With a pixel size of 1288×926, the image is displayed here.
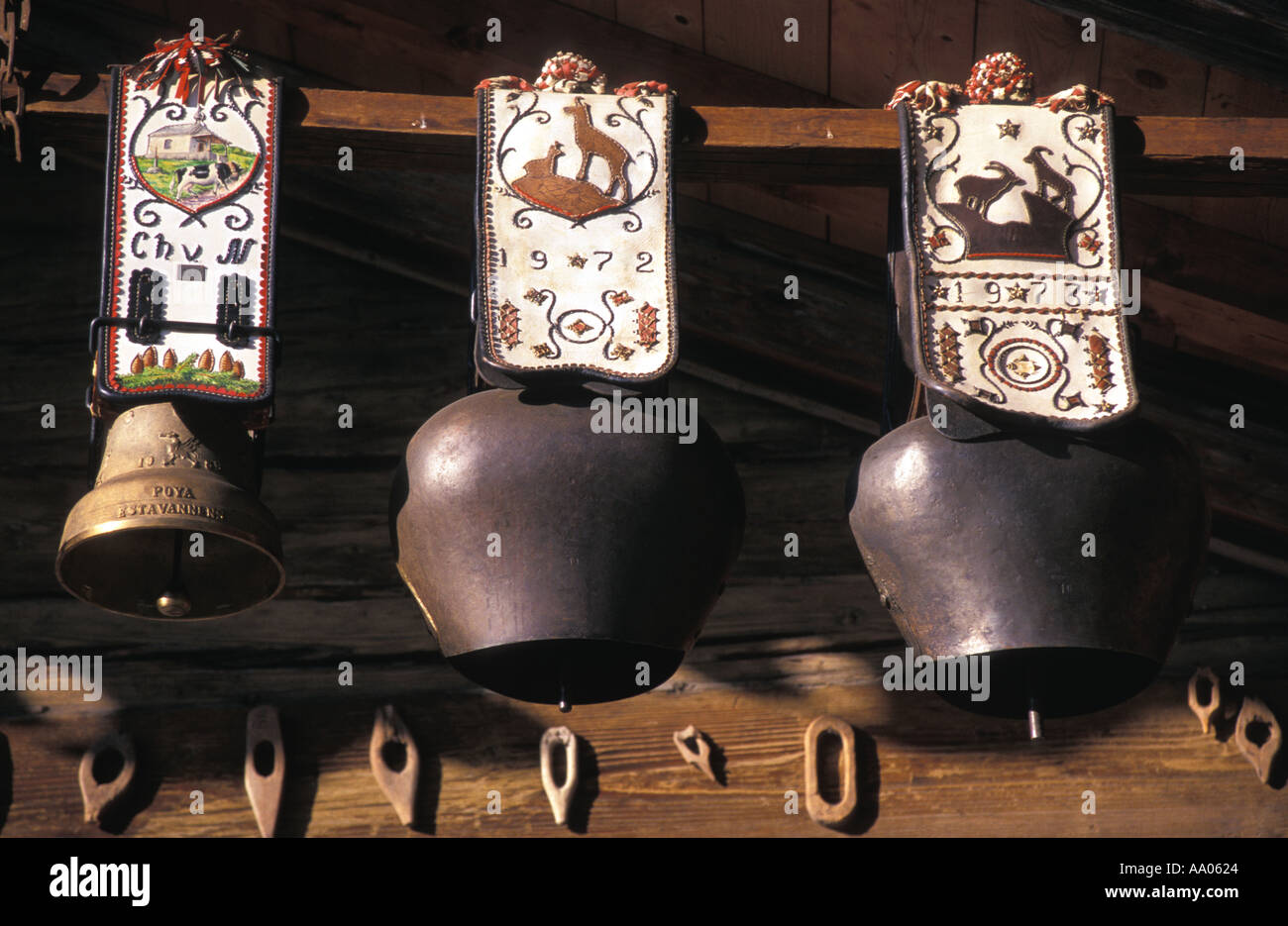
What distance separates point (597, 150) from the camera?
220 cm

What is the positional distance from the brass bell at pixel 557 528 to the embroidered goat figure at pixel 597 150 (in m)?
0.31

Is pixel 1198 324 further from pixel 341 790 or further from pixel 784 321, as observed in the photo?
pixel 341 790

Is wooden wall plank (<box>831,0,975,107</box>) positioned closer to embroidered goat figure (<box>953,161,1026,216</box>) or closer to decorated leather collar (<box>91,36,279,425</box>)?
embroidered goat figure (<box>953,161,1026,216</box>)

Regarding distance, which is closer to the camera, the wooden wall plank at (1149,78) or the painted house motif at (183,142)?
the painted house motif at (183,142)

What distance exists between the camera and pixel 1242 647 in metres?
2.98

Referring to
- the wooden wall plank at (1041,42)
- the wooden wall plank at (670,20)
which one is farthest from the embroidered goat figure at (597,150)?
the wooden wall plank at (1041,42)

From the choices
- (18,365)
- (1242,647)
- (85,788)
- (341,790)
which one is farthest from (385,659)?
(1242,647)

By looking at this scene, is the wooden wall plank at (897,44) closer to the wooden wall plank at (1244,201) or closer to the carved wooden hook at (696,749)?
the wooden wall plank at (1244,201)

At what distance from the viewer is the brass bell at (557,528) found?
6.46ft

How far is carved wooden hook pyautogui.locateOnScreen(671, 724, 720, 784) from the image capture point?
284cm

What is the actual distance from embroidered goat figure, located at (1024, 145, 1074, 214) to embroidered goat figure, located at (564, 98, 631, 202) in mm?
544

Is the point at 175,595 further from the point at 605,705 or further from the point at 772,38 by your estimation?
the point at 772,38

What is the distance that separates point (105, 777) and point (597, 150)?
1.41 m

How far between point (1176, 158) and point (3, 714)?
2.10 m
